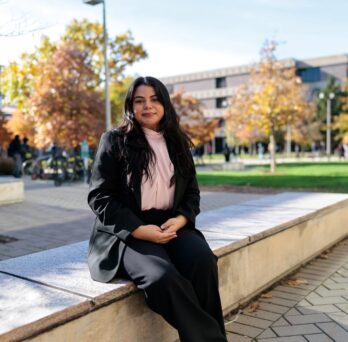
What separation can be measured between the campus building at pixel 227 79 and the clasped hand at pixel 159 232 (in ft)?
199

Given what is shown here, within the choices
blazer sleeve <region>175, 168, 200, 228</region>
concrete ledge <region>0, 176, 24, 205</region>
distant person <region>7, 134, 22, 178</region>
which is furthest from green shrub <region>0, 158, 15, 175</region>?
blazer sleeve <region>175, 168, 200, 228</region>

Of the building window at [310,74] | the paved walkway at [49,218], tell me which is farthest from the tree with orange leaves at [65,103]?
the building window at [310,74]

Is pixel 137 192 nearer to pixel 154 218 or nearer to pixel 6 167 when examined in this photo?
pixel 154 218

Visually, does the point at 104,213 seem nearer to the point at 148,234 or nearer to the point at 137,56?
the point at 148,234

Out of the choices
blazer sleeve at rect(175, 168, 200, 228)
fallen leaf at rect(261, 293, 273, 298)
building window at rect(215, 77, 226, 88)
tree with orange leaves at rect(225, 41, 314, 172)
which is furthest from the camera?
building window at rect(215, 77, 226, 88)

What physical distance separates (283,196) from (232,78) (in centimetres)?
6758

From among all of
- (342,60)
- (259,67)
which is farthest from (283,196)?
(342,60)

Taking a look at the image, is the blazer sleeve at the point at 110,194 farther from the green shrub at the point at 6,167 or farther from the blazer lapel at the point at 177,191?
the green shrub at the point at 6,167

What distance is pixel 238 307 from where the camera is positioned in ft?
12.2

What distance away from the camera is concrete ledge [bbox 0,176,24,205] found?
973 cm

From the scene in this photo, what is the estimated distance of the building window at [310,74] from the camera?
6706 centimetres

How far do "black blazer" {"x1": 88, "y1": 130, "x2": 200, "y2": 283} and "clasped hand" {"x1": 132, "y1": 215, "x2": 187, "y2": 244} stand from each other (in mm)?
48

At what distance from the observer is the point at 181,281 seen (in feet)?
8.06

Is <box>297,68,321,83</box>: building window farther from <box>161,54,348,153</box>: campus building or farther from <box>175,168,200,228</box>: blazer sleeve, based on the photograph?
<box>175,168,200,228</box>: blazer sleeve
